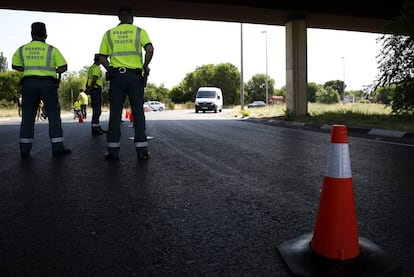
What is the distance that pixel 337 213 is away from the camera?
2.19 meters

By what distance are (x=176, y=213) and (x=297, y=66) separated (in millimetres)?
16026

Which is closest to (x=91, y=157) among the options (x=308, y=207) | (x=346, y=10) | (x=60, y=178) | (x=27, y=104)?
(x=27, y=104)

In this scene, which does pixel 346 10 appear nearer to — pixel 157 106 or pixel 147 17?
pixel 147 17

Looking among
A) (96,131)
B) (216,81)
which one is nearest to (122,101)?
(96,131)

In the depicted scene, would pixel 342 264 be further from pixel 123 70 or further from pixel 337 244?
pixel 123 70

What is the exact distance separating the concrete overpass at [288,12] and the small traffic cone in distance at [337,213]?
14215 millimetres

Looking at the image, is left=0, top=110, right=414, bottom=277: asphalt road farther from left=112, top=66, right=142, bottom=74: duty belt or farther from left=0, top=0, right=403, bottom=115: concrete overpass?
left=0, top=0, right=403, bottom=115: concrete overpass

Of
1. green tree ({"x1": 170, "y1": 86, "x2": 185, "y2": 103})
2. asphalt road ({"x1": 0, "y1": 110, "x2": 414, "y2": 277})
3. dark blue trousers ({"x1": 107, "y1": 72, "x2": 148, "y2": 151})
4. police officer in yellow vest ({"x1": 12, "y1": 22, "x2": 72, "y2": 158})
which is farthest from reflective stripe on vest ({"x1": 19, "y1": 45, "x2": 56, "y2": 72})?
green tree ({"x1": 170, "y1": 86, "x2": 185, "y2": 103})

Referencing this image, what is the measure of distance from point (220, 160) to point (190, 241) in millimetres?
3375

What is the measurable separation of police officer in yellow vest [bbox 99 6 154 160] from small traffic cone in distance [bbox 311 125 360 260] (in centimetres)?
404

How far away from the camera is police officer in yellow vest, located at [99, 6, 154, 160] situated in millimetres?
5781

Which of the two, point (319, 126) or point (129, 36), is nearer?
point (129, 36)

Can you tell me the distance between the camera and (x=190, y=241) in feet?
8.43

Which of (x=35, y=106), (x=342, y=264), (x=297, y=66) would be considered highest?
(x=297, y=66)
